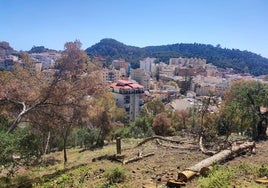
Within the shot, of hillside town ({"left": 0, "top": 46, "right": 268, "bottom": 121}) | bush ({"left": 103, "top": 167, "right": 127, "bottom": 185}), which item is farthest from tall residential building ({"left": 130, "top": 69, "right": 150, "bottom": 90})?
bush ({"left": 103, "top": 167, "right": 127, "bottom": 185})

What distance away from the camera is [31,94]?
12.5 metres

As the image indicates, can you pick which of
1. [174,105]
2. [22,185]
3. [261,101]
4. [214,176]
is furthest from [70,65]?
[174,105]

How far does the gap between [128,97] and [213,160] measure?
50.0 meters

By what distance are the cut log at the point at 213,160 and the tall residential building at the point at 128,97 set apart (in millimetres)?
47446

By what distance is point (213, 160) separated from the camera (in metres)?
9.24

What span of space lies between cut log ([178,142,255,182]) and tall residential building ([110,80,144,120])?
47.4m

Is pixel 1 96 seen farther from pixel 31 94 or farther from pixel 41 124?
pixel 41 124

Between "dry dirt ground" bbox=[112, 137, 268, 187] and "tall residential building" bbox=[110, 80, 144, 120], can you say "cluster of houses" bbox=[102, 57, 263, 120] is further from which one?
"dry dirt ground" bbox=[112, 137, 268, 187]

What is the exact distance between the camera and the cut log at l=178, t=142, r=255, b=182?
7896 mm

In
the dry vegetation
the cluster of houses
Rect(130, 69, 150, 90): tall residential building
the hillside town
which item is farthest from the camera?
Rect(130, 69, 150, 90): tall residential building

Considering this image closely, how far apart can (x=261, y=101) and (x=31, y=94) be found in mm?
12121

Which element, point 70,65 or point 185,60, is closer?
point 70,65

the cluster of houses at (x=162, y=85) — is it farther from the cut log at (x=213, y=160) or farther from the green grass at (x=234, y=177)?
the green grass at (x=234, y=177)

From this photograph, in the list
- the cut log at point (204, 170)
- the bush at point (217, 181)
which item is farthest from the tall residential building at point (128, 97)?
the bush at point (217, 181)
